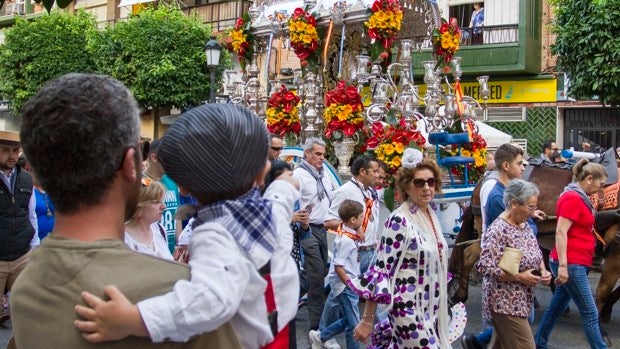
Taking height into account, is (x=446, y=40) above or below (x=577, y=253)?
above

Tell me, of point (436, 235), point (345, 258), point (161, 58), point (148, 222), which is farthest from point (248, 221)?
point (161, 58)

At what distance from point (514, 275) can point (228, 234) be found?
3.91 m

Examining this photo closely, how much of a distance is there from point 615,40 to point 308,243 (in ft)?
39.9

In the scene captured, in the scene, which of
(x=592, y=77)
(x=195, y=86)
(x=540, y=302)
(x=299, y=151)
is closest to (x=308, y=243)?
(x=299, y=151)

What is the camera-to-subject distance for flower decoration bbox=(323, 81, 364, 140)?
8.50 meters

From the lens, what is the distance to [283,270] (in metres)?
2.20

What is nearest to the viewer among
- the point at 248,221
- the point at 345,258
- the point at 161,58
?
the point at 248,221

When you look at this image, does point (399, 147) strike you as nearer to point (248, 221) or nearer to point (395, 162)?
point (395, 162)

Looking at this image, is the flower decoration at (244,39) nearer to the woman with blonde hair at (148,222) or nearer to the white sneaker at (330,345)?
the white sneaker at (330,345)

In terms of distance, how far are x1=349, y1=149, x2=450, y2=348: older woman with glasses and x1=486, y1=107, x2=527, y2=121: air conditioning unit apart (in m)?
19.6

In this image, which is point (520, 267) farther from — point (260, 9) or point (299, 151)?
point (260, 9)

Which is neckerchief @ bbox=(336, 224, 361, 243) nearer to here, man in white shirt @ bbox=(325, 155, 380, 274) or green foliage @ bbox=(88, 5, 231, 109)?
man in white shirt @ bbox=(325, 155, 380, 274)

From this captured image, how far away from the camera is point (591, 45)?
1716 cm

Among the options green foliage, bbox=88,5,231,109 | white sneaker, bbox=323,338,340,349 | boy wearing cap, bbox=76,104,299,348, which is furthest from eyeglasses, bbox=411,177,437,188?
green foliage, bbox=88,5,231,109
